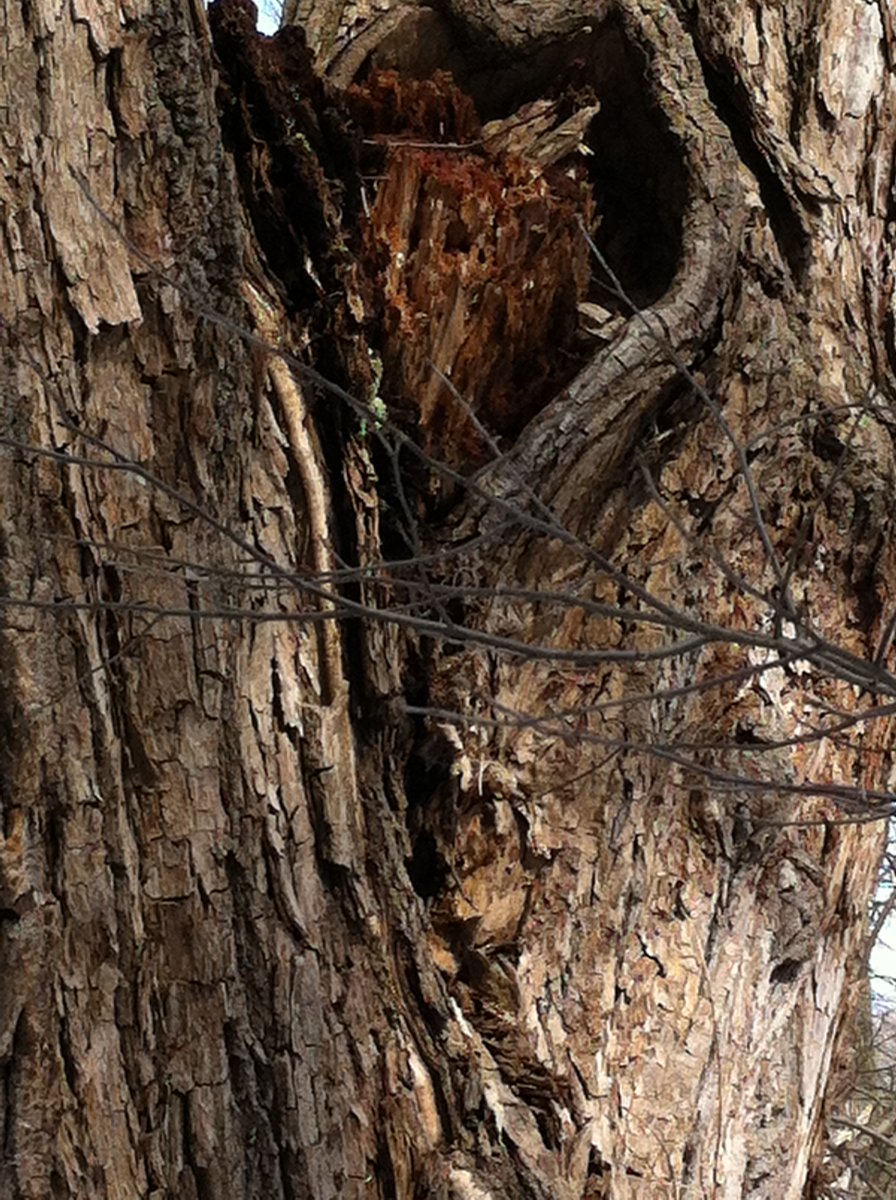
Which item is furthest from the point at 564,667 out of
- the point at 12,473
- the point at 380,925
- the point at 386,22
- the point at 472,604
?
the point at 386,22

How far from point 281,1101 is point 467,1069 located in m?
0.29

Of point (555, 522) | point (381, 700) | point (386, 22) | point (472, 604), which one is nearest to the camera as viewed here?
point (555, 522)

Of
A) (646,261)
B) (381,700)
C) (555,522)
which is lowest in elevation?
(381,700)

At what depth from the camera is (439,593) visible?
166 cm

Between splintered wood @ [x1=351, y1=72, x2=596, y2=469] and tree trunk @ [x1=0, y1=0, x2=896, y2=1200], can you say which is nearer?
tree trunk @ [x1=0, y1=0, x2=896, y2=1200]

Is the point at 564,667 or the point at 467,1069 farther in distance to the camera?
the point at 564,667

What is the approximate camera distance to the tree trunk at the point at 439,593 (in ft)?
5.49

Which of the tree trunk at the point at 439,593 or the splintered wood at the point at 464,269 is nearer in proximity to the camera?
the tree trunk at the point at 439,593

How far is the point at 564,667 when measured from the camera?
219 cm

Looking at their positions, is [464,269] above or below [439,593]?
above

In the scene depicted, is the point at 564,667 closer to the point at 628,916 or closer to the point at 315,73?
the point at 628,916

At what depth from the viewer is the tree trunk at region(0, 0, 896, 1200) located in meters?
1.67

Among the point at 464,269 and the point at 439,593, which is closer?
the point at 439,593

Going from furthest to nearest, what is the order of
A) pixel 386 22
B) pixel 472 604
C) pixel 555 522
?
pixel 386 22, pixel 472 604, pixel 555 522
